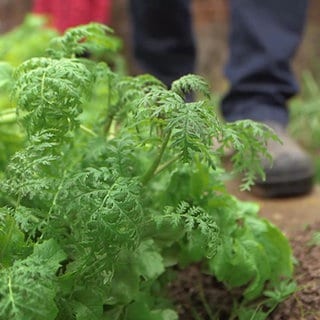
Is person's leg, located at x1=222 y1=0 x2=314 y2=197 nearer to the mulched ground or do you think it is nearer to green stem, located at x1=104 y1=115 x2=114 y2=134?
the mulched ground

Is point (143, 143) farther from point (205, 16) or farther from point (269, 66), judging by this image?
point (205, 16)

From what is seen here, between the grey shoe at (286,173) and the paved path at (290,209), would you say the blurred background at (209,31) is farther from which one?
the paved path at (290,209)

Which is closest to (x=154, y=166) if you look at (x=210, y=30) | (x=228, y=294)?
(x=228, y=294)

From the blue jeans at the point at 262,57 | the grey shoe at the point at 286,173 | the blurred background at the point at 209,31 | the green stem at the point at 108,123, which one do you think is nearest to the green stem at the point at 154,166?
the green stem at the point at 108,123

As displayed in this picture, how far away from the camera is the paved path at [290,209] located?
181 cm

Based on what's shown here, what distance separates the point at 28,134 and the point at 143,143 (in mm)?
159

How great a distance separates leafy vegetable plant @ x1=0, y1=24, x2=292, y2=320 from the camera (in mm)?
906

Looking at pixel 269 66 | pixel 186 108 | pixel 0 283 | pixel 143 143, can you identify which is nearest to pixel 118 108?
pixel 143 143

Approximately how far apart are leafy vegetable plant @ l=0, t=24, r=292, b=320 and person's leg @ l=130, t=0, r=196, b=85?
64.2 inches

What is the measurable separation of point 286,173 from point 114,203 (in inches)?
53.2

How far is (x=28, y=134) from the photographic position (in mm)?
1023

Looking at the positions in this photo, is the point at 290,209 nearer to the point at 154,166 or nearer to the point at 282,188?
the point at 282,188

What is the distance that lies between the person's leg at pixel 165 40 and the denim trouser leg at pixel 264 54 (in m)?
0.46

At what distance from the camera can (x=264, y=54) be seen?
237 cm
